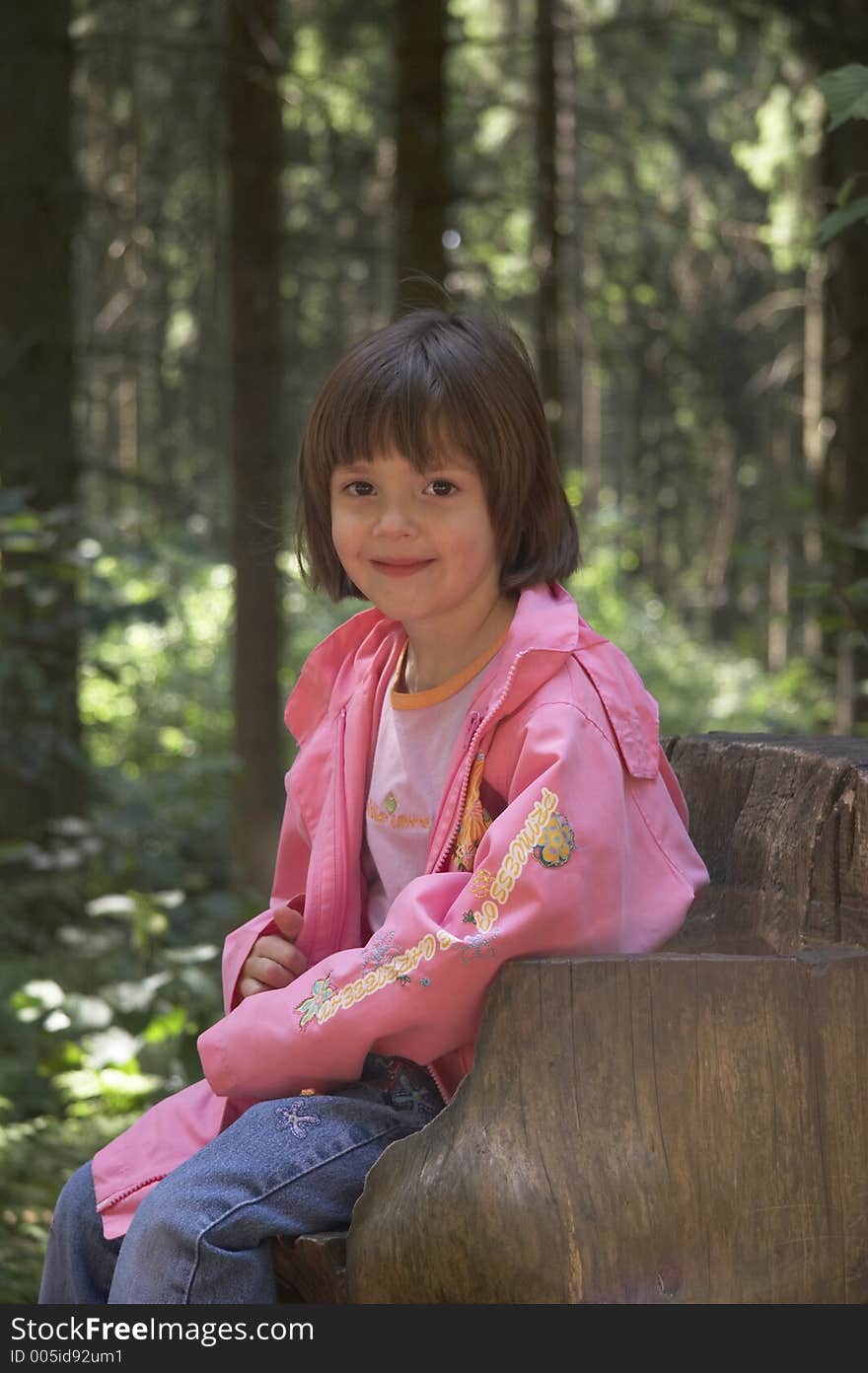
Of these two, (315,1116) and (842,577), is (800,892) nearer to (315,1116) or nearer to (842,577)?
(315,1116)

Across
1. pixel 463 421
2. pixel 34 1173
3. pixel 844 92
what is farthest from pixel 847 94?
pixel 34 1173

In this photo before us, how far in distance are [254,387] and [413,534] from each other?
713 cm

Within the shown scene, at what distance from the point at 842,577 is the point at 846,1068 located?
4.34 metres

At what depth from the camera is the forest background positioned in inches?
217

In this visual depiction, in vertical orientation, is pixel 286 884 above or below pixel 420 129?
below

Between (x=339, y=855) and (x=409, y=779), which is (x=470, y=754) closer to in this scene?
(x=409, y=779)

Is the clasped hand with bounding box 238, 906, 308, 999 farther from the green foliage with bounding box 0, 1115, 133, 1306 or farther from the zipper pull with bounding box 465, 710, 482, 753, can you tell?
the green foliage with bounding box 0, 1115, 133, 1306

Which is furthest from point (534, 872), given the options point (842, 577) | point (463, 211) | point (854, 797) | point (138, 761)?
point (463, 211)

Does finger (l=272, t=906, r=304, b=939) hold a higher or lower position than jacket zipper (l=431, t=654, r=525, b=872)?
lower

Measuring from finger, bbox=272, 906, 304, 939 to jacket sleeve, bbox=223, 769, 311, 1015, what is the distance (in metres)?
0.01

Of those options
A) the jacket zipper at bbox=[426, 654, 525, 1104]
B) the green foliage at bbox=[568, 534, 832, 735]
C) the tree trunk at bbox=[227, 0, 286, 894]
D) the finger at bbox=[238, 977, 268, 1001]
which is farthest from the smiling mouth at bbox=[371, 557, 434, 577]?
the green foliage at bbox=[568, 534, 832, 735]

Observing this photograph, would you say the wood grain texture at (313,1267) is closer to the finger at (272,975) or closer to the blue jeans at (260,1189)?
Answer: the blue jeans at (260,1189)

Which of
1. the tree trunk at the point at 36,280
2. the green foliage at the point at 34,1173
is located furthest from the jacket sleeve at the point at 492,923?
the tree trunk at the point at 36,280

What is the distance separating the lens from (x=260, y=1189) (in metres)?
2.36
